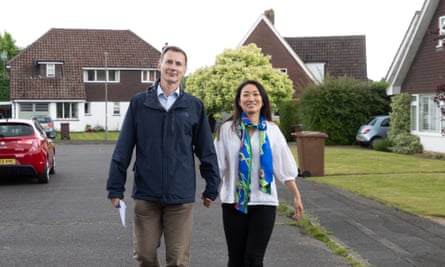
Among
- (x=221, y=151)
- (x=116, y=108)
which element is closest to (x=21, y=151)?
(x=221, y=151)

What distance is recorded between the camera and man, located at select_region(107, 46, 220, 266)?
4879mm

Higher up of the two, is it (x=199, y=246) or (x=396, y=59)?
(x=396, y=59)

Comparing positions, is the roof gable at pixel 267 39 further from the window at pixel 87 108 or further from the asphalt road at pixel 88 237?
the asphalt road at pixel 88 237

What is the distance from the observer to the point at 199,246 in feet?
25.8

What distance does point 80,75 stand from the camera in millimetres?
54125

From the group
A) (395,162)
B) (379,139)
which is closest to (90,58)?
(379,139)

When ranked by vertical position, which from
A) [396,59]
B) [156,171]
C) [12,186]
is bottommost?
[12,186]

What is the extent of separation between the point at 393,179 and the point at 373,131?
1547 centimetres

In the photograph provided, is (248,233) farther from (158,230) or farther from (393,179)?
(393,179)

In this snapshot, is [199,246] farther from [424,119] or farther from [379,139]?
[379,139]

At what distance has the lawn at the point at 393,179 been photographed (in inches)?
466

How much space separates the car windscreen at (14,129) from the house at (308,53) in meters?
32.1

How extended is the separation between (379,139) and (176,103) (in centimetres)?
2714

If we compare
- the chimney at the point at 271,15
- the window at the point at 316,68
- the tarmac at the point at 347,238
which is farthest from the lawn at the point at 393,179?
the chimney at the point at 271,15
